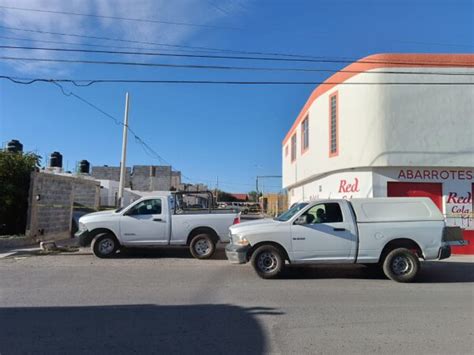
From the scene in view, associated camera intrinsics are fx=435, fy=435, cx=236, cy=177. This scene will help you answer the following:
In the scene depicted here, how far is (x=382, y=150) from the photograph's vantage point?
16.0 meters

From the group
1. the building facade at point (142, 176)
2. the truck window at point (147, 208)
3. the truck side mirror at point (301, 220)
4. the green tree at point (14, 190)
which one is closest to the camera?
the truck side mirror at point (301, 220)

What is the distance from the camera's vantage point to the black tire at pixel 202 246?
12731 mm

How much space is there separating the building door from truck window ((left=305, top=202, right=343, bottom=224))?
7098 millimetres

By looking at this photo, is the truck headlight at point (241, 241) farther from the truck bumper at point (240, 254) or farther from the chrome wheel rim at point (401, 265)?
the chrome wheel rim at point (401, 265)

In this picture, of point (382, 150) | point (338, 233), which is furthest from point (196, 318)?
point (382, 150)

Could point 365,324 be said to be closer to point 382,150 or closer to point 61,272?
point 61,272

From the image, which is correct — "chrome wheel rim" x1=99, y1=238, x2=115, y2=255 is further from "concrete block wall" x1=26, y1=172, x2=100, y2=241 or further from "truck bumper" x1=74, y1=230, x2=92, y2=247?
"concrete block wall" x1=26, y1=172, x2=100, y2=241

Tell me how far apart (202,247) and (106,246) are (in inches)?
111

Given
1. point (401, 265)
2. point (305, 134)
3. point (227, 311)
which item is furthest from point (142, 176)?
point (227, 311)

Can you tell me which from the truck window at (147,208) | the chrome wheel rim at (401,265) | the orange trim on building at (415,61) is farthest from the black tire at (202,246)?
the orange trim on building at (415,61)

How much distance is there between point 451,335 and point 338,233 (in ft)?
14.0

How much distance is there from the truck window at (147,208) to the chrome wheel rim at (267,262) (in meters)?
4.38

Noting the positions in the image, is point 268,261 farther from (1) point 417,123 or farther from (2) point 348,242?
(1) point 417,123

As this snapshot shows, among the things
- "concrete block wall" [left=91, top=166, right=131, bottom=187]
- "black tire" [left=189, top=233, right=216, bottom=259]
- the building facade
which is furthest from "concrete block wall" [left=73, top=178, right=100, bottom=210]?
"concrete block wall" [left=91, top=166, right=131, bottom=187]
